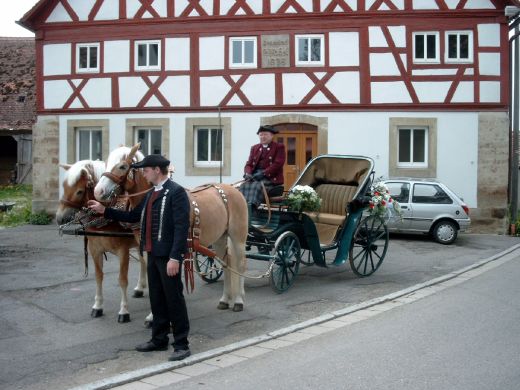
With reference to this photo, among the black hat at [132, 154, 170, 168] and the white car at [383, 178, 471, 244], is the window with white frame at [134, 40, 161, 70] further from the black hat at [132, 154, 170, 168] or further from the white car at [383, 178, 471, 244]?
the black hat at [132, 154, 170, 168]

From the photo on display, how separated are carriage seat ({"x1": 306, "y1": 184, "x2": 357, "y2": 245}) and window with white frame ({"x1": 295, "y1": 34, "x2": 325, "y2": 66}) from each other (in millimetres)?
7988

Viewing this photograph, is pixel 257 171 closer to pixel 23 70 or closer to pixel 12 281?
pixel 12 281

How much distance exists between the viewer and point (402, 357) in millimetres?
5598

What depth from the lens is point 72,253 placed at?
1230cm

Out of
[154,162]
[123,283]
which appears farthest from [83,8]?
[154,162]

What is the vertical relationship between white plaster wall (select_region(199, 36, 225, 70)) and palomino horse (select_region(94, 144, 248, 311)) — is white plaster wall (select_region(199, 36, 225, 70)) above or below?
above

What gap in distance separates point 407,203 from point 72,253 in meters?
8.07

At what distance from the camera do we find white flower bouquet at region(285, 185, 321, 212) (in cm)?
876

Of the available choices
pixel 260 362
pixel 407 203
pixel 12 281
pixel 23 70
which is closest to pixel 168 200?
pixel 260 362

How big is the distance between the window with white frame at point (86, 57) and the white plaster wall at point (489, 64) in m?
11.4

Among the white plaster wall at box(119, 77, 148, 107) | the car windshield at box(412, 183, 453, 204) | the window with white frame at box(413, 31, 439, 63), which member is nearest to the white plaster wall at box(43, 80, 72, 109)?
the white plaster wall at box(119, 77, 148, 107)

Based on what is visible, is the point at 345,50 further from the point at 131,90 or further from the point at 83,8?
the point at 83,8

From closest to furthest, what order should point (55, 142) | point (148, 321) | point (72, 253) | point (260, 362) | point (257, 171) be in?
point (260, 362), point (148, 321), point (257, 171), point (72, 253), point (55, 142)

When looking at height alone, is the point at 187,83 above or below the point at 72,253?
above
